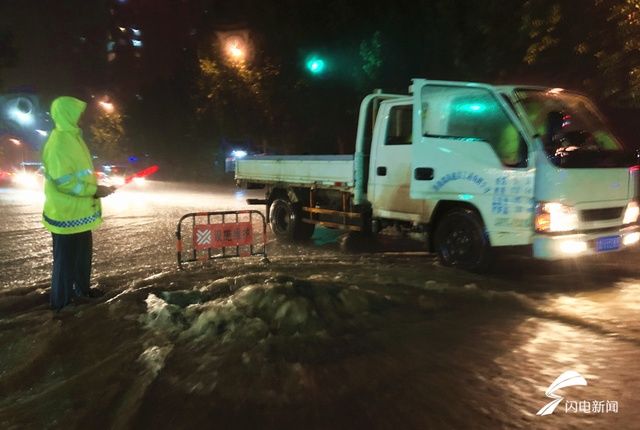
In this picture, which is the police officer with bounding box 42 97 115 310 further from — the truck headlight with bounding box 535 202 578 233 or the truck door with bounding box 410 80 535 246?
the truck headlight with bounding box 535 202 578 233

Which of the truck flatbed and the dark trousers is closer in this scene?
the dark trousers

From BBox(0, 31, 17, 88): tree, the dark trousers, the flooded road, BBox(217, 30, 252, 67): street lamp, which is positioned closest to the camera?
the flooded road

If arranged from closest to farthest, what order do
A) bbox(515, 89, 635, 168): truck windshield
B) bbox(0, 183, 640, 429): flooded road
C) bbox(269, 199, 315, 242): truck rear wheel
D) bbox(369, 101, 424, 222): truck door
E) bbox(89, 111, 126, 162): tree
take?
bbox(0, 183, 640, 429): flooded road → bbox(515, 89, 635, 168): truck windshield → bbox(369, 101, 424, 222): truck door → bbox(269, 199, 315, 242): truck rear wheel → bbox(89, 111, 126, 162): tree

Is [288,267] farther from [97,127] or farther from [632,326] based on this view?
[97,127]

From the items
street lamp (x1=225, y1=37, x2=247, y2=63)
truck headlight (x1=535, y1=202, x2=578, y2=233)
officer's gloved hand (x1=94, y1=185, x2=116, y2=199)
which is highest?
street lamp (x1=225, y1=37, x2=247, y2=63)

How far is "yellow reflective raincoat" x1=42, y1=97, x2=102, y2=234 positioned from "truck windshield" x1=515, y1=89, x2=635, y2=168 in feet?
15.7

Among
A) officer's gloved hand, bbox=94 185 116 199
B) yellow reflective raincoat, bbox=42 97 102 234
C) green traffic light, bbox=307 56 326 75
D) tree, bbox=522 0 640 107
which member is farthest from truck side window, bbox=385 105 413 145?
green traffic light, bbox=307 56 326 75

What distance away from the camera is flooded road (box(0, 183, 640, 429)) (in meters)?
3.49

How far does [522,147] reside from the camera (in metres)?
6.31

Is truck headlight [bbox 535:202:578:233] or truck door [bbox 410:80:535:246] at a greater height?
truck door [bbox 410:80:535:246]

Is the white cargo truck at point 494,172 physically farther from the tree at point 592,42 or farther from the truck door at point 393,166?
the tree at point 592,42

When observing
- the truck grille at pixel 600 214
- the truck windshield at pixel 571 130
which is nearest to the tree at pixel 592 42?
the truck windshield at pixel 571 130

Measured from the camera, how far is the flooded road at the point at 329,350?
3.49 metres

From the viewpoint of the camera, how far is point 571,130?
22.5ft
